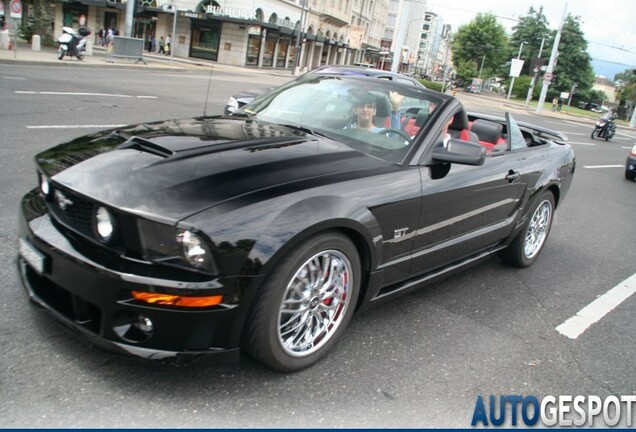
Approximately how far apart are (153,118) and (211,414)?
8.67 m

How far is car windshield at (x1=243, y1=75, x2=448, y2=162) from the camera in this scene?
11.3 ft

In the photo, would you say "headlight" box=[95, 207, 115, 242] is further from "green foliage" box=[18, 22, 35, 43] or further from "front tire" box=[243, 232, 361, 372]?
"green foliage" box=[18, 22, 35, 43]

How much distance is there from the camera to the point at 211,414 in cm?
230

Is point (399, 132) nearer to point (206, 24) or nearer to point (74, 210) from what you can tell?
point (74, 210)

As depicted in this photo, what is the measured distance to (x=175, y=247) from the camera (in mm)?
2191

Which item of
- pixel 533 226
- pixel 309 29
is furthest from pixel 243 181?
pixel 309 29

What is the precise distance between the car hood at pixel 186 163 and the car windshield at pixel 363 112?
229 millimetres

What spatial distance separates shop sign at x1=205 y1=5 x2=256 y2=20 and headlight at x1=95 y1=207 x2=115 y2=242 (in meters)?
42.6

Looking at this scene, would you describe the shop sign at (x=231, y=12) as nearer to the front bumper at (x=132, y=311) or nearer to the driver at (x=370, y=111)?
the driver at (x=370, y=111)

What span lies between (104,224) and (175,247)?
1.19ft

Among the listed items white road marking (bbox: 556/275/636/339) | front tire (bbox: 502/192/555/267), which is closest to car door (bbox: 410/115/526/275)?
front tire (bbox: 502/192/555/267)

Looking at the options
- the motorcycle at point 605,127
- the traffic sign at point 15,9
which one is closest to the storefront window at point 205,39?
the traffic sign at point 15,9

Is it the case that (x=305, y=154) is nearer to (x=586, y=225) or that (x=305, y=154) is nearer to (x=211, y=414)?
(x=211, y=414)

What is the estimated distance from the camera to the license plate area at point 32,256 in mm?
2412
